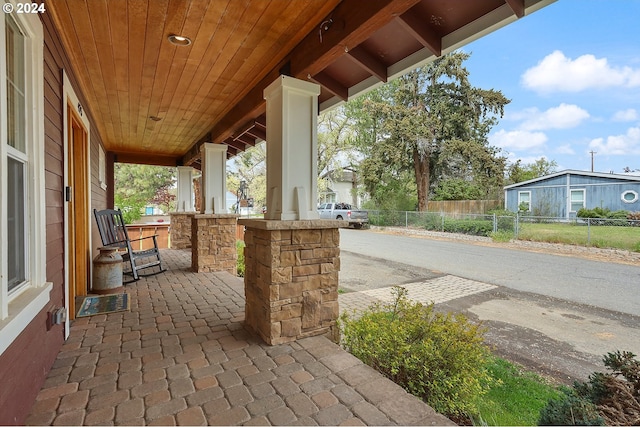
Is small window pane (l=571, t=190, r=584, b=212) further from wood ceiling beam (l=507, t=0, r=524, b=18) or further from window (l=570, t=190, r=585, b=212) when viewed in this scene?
wood ceiling beam (l=507, t=0, r=524, b=18)

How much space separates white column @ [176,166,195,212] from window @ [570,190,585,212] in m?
14.5

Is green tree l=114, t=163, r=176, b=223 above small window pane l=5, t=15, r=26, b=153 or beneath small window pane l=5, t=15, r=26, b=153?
above

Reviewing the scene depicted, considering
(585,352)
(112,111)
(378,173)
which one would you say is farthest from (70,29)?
(378,173)

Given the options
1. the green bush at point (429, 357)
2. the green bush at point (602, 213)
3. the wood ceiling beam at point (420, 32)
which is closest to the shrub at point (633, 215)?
the green bush at point (602, 213)

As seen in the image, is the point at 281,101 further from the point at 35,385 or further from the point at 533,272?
the point at 533,272

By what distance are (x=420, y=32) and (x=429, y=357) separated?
6.51 ft

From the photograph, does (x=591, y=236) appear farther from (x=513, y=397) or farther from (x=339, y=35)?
(x=339, y=35)

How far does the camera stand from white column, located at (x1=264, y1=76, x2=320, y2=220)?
7.98ft

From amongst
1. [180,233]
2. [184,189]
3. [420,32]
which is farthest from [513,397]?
[184,189]

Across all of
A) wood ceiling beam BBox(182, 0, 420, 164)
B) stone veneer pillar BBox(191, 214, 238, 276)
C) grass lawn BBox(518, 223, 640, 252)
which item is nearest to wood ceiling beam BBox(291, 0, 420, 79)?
wood ceiling beam BBox(182, 0, 420, 164)

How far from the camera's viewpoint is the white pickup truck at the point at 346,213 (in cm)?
1500

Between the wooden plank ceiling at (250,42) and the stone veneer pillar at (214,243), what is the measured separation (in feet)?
5.99

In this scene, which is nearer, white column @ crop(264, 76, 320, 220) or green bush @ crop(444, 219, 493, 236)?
white column @ crop(264, 76, 320, 220)

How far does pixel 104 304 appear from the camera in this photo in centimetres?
321
